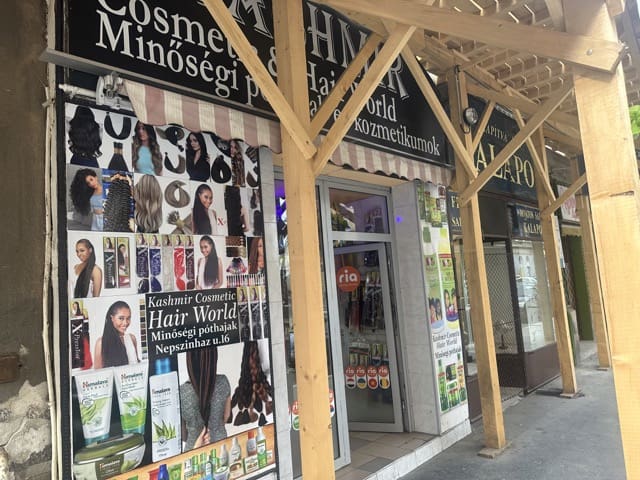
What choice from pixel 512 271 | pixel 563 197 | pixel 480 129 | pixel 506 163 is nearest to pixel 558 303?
pixel 512 271

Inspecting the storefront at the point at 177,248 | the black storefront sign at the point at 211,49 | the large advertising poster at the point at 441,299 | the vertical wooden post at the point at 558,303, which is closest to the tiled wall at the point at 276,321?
the storefront at the point at 177,248

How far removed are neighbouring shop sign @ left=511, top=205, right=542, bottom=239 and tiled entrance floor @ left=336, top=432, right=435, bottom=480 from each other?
3.78m

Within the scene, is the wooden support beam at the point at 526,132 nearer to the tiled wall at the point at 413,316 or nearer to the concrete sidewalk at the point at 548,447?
the tiled wall at the point at 413,316

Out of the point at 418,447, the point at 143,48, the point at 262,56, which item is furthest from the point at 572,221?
the point at 143,48

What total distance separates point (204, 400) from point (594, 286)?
779 cm

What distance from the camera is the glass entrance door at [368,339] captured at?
496cm

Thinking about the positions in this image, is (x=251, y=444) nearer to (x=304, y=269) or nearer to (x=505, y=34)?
(x=304, y=269)

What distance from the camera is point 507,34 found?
7.04 ft

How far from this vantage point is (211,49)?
10.0ft

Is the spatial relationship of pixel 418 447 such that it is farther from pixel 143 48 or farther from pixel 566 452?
Answer: pixel 143 48

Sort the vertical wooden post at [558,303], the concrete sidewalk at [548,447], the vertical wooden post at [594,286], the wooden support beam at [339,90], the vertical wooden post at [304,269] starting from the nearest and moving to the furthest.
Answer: the vertical wooden post at [304,269] → the wooden support beam at [339,90] → the concrete sidewalk at [548,447] → the vertical wooden post at [558,303] → the vertical wooden post at [594,286]

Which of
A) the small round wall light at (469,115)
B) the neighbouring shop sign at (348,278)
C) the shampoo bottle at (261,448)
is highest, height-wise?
the small round wall light at (469,115)

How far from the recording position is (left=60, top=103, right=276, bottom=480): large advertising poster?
2.38m

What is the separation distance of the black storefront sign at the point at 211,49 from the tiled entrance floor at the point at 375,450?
288 centimetres
